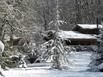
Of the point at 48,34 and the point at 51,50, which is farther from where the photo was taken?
the point at 48,34

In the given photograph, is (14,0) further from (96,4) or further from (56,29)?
(96,4)

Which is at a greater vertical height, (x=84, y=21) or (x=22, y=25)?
(x=22, y=25)

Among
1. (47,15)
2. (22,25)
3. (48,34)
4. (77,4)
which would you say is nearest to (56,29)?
(22,25)

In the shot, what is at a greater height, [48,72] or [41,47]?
[41,47]

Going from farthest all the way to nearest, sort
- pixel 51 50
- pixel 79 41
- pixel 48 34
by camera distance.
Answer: pixel 79 41 → pixel 48 34 → pixel 51 50

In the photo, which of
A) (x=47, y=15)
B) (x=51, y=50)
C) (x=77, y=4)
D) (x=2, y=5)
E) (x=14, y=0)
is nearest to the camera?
(x=51, y=50)

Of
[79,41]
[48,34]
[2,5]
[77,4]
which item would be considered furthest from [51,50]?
[77,4]

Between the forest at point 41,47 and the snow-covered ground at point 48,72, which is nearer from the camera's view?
the snow-covered ground at point 48,72

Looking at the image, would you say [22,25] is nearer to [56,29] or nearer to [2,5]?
[2,5]

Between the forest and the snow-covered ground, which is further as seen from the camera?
the forest

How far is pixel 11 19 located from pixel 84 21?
29.4 metres

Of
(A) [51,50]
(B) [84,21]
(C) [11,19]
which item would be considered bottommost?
(B) [84,21]

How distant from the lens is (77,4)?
50000mm

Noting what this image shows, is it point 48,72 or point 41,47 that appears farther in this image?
point 41,47
